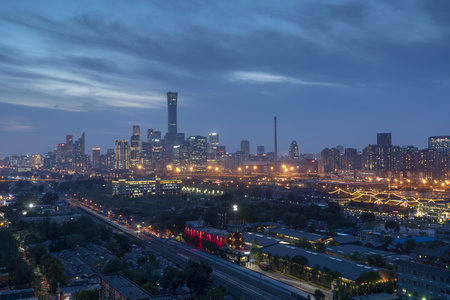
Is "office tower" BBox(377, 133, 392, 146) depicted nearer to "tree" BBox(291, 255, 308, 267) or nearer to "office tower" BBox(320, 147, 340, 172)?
"office tower" BBox(320, 147, 340, 172)

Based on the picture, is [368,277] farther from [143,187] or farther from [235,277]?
[143,187]

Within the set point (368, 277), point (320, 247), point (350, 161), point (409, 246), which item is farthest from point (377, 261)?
point (350, 161)

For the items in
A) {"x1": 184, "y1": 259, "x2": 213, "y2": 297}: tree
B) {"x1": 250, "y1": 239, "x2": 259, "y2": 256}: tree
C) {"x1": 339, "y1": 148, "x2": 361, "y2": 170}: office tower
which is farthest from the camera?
{"x1": 339, "y1": 148, "x2": 361, "y2": 170}: office tower

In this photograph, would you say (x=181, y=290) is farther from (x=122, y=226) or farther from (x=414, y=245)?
(x=122, y=226)

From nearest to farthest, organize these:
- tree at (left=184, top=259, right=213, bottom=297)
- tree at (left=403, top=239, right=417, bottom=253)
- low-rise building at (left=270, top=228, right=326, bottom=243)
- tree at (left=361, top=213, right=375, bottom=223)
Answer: tree at (left=184, top=259, right=213, bottom=297) < tree at (left=403, top=239, right=417, bottom=253) < low-rise building at (left=270, top=228, right=326, bottom=243) < tree at (left=361, top=213, right=375, bottom=223)

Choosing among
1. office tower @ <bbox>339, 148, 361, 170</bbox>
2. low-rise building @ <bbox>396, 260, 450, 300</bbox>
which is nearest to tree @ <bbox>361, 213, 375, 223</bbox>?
low-rise building @ <bbox>396, 260, 450, 300</bbox>

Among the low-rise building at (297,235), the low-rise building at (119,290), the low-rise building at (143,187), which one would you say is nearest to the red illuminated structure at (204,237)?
the low-rise building at (297,235)

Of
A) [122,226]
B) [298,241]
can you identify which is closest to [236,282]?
[298,241]
